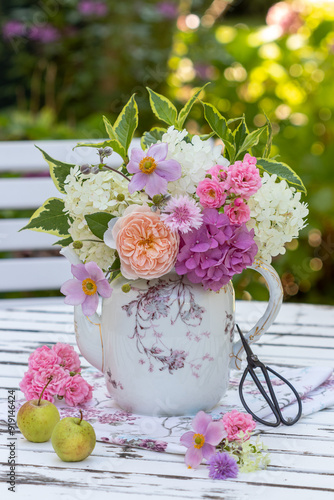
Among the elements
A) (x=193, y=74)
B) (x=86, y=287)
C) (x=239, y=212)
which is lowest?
(x=86, y=287)

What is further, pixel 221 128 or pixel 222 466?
pixel 221 128

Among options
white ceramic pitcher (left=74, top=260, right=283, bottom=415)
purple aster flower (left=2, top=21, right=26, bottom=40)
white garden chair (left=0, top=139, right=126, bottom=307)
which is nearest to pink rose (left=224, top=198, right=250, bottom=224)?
white ceramic pitcher (left=74, top=260, right=283, bottom=415)

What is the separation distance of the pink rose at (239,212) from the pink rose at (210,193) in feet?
0.06

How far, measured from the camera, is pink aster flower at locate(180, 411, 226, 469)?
87 cm

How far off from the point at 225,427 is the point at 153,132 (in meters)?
0.43

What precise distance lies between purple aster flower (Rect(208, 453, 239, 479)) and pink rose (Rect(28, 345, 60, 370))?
1.01ft

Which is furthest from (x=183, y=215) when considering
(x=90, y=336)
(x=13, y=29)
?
(x=13, y=29)

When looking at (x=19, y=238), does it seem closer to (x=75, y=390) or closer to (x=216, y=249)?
(x=75, y=390)

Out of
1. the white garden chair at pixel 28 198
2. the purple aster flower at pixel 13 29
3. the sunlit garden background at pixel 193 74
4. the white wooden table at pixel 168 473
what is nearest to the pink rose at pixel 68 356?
the white wooden table at pixel 168 473

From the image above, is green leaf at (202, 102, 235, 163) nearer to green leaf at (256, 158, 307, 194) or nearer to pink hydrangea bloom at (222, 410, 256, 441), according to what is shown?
green leaf at (256, 158, 307, 194)

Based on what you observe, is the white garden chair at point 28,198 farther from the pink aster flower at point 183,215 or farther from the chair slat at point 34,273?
the pink aster flower at point 183,215

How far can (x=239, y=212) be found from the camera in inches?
37.0

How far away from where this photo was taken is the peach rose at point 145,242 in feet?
3.04

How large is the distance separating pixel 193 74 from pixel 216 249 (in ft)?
9.27
